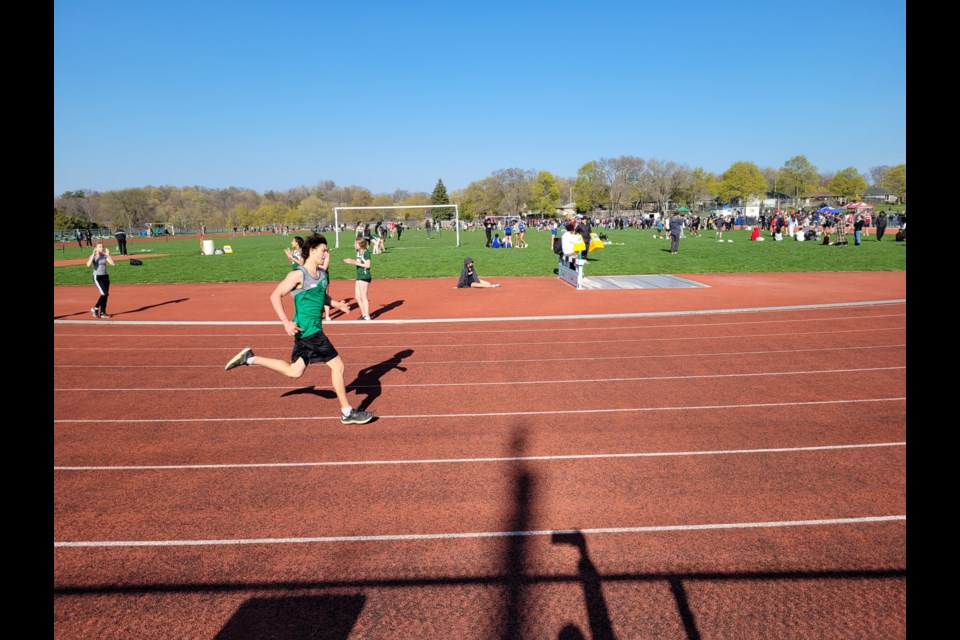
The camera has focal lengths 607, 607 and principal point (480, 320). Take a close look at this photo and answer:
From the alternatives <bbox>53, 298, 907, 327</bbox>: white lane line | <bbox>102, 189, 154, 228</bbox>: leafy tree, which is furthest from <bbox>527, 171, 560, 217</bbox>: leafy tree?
<bbox>53, 298, 907, 327</bbox>: white lane line

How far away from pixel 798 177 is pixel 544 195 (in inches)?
1931

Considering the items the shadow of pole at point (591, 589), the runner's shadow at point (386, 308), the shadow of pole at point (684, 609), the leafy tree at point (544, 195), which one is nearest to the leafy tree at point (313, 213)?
the leafy tree at point (544, 195)

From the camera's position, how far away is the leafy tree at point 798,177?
11719 cm

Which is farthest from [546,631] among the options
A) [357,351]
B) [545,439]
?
[357,351]

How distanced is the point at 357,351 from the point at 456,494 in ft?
19.9

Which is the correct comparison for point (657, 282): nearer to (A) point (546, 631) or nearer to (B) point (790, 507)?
(B) point (790, 507)

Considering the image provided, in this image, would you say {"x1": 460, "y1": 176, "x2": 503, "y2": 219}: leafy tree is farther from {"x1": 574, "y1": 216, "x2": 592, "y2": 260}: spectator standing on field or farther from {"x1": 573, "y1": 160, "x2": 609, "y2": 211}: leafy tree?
{"x1": 574, "y1": 216, "x2": 592, "y2": 260}: spectator standing on field

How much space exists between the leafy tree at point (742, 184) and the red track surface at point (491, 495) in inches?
4561

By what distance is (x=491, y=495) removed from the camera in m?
5.23

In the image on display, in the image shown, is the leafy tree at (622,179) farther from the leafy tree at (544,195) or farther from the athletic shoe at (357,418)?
the athletic shoe at (357,418)

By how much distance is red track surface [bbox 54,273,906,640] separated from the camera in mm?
3781

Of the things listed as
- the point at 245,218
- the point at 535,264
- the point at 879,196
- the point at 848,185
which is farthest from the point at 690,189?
the point at 535,264

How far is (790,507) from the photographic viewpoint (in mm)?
4930
